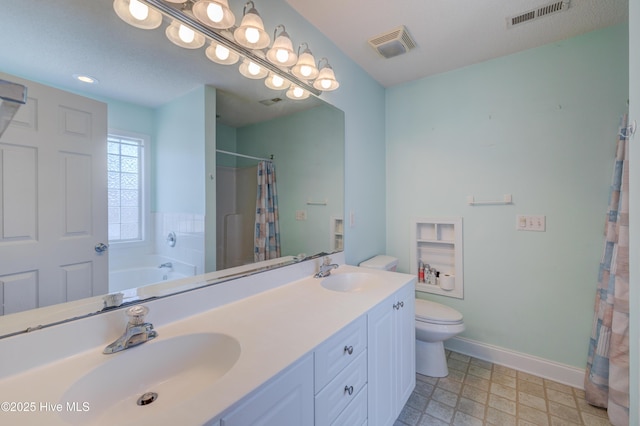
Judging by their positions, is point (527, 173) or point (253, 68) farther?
point (527, 173)

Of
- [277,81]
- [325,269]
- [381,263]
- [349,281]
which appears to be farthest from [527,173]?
[277,81]

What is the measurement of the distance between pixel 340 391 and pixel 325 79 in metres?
1.66

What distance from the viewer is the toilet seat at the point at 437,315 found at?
1.85 meters

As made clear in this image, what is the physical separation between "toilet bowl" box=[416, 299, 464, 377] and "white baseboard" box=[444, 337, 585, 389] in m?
0.36

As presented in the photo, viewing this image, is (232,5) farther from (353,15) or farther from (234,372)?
(234,372)

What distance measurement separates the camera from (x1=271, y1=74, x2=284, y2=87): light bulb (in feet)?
4.93

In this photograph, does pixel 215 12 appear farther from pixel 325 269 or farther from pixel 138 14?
pixel 325 269

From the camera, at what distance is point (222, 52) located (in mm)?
1216

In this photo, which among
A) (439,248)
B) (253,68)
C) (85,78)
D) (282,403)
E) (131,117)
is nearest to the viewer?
(282,403)

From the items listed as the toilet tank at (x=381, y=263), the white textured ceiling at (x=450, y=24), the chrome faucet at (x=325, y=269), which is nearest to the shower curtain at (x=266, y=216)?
the chrome faucet at (x=325, y=269)

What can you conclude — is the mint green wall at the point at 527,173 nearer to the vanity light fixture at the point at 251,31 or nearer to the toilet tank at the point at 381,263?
the toilet tank at the point at 381,263

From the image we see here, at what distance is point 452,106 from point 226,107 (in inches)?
76.5

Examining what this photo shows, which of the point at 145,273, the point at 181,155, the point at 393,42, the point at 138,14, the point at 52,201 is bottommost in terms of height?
the point at 145,273

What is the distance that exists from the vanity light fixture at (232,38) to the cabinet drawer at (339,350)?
1306mm
